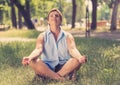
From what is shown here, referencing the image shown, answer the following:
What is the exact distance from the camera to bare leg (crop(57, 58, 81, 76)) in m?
7.29

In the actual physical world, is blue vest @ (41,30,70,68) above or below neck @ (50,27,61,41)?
below

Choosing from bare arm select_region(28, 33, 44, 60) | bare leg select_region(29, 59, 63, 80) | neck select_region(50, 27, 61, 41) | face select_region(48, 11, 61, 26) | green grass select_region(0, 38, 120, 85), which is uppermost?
face select_region(48, 11, 61, 26)

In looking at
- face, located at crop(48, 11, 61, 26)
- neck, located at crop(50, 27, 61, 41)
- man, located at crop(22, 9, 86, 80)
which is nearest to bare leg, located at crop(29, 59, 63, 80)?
man, located at crop(22, 9, 86, 80)

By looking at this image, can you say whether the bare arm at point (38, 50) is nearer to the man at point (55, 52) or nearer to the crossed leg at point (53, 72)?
the man at point (55, 52)

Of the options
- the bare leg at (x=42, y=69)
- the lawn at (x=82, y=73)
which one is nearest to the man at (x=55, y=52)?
the bare leg at (x=42, y=69)

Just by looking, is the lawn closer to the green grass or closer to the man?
the green grass

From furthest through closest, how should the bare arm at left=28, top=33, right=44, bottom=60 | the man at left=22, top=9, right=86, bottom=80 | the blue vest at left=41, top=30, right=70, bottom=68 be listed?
1. the blue vest at left=41, top=30, right=70, bottom=68
2. the man at left=22, top=9, right=86, bottom=80
3. the bare arm at left=28, top=33, right=44, bottom=60

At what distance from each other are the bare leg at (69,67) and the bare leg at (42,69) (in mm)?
108

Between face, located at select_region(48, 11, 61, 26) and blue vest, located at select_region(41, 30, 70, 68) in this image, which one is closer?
face, located at select_region(48, 11, 61, 26)

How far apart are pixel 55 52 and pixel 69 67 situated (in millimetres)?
390

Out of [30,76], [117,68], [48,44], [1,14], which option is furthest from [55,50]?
[1,14]

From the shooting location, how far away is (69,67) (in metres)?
7.36

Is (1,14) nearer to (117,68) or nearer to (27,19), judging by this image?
(27,19)

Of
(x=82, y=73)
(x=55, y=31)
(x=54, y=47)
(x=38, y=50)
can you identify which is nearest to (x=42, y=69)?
(x=38, y=50)
